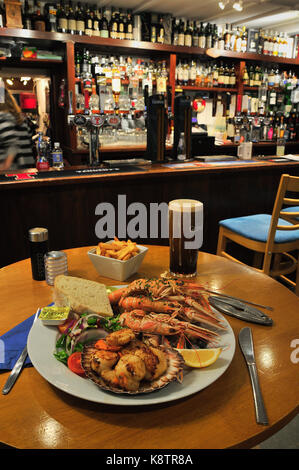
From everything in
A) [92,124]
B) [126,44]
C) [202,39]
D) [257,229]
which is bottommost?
[257,229]

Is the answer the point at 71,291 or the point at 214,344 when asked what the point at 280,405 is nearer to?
the point at 214,344

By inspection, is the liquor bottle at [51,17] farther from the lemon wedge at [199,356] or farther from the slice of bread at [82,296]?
the lemon wedge at [199,356]

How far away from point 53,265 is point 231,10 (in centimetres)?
579

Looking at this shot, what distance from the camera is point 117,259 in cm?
124

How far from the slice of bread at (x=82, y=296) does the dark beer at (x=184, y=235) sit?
0.37 meters

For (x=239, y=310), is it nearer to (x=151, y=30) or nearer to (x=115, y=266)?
(x=115, y=266)

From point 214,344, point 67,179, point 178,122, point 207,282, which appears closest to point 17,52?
point 178,122

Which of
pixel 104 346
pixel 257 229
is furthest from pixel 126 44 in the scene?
pixel 104 346

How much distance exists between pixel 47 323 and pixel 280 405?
55 cm

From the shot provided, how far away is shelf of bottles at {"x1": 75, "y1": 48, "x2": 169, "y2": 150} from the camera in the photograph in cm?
525

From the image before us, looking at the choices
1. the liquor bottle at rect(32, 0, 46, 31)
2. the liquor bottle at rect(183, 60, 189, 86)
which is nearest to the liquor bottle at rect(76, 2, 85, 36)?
the liquor bottle at rect(32, 0, 46, 31)

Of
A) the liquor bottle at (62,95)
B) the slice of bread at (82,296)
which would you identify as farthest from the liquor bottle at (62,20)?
the slice of bread at (82,296)

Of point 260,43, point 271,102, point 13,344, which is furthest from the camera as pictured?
point 271,102

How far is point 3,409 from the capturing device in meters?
0.70
